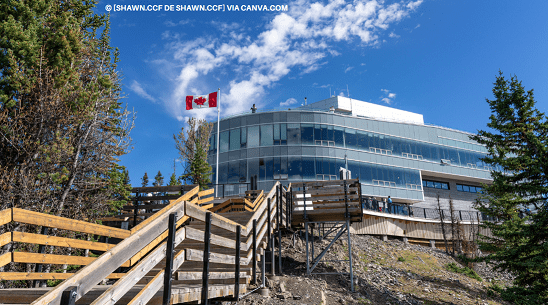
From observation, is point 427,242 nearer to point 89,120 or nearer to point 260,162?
point 260,162

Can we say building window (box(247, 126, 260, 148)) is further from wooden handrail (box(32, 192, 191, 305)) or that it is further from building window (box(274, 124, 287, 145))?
wooden handrail (box(32, 192, 191, 305))

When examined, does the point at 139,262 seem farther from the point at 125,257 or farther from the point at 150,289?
the point at 150,289

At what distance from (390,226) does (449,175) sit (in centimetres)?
1834

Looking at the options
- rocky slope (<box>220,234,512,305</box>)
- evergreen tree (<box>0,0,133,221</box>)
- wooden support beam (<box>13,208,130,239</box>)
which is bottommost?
rocky slope (<box>220,234,512,305</box>)

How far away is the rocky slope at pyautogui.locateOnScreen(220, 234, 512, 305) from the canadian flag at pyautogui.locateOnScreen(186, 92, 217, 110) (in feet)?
56.7

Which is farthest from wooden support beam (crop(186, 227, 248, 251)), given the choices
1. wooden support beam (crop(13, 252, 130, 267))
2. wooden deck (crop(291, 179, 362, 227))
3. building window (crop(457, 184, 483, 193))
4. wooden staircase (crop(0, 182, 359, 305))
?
building window (crop(457, 184, 483, 193))

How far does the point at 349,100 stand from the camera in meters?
46.6

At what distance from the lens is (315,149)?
3491 cm

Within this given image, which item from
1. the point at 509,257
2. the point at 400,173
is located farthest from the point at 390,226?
the point at 509,257

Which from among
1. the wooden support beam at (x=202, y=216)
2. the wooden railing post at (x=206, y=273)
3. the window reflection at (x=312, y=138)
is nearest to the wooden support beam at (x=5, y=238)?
the wooden support beam at (x=202, y=216)

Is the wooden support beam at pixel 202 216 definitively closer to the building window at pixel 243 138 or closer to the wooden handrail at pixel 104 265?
the wooden handrail at pixel 104 265

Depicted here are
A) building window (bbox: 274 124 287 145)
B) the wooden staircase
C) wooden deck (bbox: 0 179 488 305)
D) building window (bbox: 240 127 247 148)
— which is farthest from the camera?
building window (bbox: 240 127 247 148)

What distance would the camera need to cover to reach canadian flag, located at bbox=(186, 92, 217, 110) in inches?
1289

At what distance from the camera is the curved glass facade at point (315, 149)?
A: 34406mm
